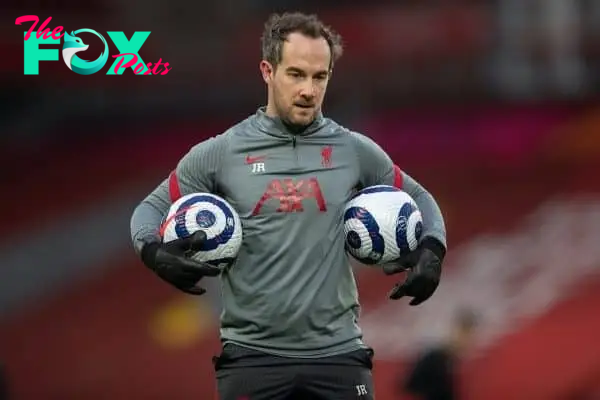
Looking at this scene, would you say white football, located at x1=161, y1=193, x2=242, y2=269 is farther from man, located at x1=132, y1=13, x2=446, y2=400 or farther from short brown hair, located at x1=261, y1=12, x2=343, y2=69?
short brown hair, located at x1=261, y1=12, x2=343, y2=69

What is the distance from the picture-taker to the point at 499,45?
8.70 meters

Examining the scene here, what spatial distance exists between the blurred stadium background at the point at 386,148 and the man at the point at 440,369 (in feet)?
0.50

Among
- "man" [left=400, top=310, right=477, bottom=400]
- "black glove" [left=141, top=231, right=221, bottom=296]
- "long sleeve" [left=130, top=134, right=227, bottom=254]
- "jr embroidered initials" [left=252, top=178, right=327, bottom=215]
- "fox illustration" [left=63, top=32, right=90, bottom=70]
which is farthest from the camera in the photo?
"fox illustration" [left=63, top=32, right=90, bottom=70]

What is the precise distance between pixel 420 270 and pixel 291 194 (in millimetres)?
420

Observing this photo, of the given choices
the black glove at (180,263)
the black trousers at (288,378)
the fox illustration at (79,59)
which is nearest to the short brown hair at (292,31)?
the black glove at (180,263)

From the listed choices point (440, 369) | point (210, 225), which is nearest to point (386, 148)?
point (440, 369)

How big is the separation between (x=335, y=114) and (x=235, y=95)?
0.67 meters

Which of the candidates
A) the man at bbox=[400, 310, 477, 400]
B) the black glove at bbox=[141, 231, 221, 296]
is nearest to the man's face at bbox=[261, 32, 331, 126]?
the black glove at bbox=[141, 231, 221, 296]

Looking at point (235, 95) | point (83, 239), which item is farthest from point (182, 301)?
point (235, 95)

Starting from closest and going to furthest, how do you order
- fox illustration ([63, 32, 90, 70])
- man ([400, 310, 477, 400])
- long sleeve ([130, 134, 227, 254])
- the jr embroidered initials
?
the jr embroidered initials
long sleeve ([130, 134, 227, 254])
man ([400, 310, 477, 400])
fox illustration ([63, 32, 90, 70])

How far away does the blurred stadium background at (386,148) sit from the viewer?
8.71 m

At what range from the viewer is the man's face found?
3775mm

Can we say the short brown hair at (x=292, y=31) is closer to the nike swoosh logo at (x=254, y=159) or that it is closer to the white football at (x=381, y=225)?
the nike swoosh logo at (x=254, y=159)

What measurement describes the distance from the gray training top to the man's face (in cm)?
8
